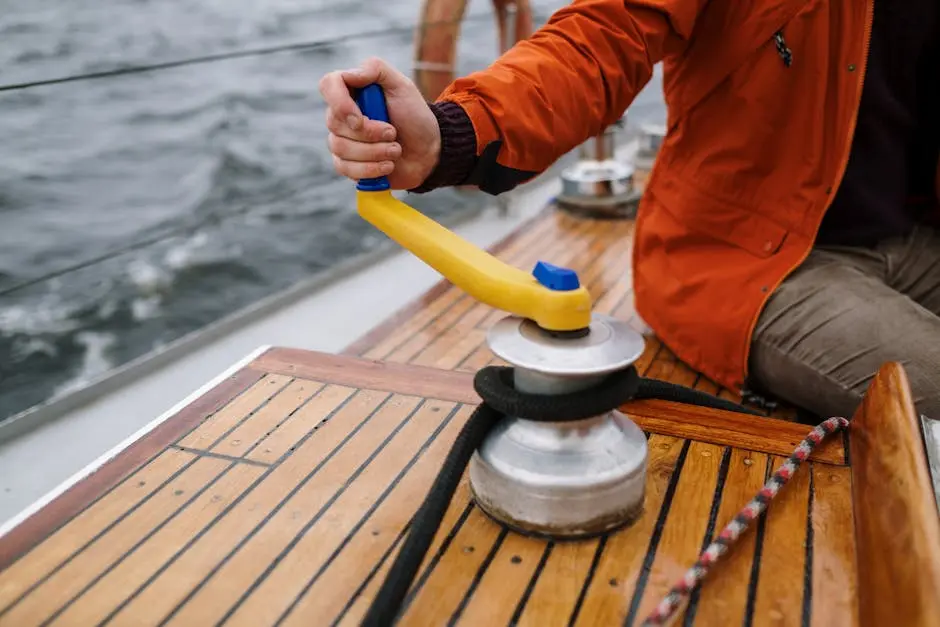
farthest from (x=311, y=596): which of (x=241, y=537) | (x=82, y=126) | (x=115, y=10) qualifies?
Result: (x=115, y=10)

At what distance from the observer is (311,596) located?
2.46 ft

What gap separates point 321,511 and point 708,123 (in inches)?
35.2

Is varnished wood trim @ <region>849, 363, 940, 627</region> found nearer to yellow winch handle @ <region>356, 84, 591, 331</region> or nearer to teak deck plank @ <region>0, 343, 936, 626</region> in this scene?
teak deck plank @ <region>0, 343, 936, 626</region>

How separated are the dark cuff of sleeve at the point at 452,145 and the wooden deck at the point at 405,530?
267mm

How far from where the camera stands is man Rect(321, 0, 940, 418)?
114 centimetres

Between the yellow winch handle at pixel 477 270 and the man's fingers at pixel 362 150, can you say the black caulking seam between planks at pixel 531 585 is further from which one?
the man's fingers at pixel 362 150

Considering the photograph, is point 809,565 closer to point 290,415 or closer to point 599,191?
point 290,415

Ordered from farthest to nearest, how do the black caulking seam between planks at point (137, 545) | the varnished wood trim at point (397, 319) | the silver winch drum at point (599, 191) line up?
the silver winch drum at point (599, 191) → the varnished wood trim at point (397, 319) → the black caulking seam between planks at point (137, 545)

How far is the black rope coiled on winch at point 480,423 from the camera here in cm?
71

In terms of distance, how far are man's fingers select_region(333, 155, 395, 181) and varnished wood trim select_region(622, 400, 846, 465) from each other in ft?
1.30

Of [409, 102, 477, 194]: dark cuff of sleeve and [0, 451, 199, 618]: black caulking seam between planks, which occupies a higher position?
[409, 102, 477, 194]: dark cuff of sleeve

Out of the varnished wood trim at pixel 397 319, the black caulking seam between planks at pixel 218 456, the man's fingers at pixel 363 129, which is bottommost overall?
the varnished wood trim at pixel 397 319

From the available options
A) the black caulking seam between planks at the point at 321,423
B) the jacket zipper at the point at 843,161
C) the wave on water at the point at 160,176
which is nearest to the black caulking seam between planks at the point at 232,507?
the black caulking seam between planks at the point at 321,423

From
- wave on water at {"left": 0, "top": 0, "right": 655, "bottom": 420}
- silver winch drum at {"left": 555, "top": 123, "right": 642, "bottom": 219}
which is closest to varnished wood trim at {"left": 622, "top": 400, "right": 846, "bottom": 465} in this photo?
wave on water at {"left": 0, "top": 0, "right": 655, "bottom": 420}
